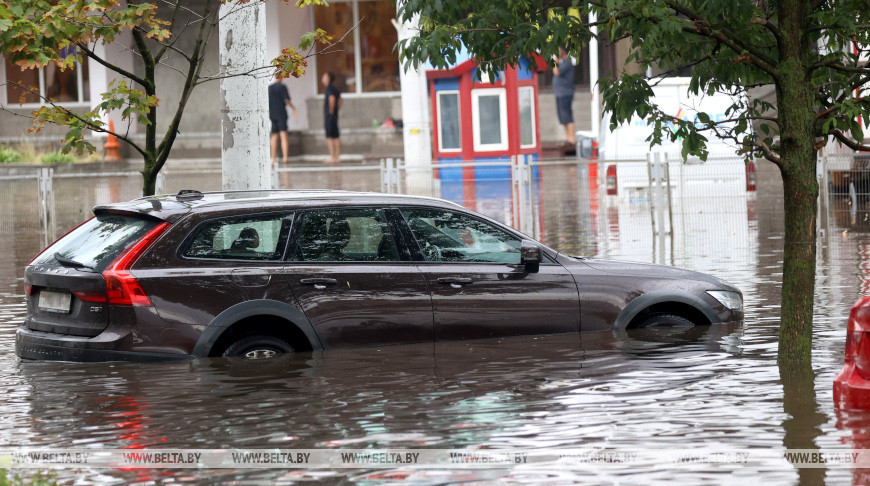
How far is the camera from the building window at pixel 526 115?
99.2 ft

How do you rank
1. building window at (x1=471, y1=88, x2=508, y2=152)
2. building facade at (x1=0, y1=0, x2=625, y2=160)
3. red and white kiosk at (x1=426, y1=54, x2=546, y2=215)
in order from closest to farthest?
red and white kiosk at (x1=426, y1=54, x2=546, y2=215) → building window at (x1=471, y1=88, x2=508, y2=152) → building facade at (x1=0, y1=0, x2=625, y2=160)

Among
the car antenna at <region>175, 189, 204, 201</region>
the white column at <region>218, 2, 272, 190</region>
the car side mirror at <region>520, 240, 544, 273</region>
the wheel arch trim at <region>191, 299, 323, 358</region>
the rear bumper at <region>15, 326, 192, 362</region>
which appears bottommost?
the rear bumper at <region>15, 326, 192, 362</region>

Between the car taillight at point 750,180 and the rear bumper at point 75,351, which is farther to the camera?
the car taillight at point 750,180

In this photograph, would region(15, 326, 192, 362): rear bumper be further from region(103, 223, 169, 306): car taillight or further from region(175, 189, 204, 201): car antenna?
region(175, 189, 204, 201): car antenna

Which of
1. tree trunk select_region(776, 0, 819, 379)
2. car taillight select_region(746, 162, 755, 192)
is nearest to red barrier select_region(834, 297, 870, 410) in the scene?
tree trunk select_region(776, 0, 819, 379)

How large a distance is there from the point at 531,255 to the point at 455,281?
0.58m

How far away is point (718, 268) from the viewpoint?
15.0 meters

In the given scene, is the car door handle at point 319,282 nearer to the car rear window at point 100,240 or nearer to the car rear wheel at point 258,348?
the car rear wheel at point 258,348

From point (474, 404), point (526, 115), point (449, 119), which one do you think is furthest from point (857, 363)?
point (526, 115)

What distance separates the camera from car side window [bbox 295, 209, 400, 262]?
9.28 m

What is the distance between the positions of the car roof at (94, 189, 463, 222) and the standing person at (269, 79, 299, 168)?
2418cm

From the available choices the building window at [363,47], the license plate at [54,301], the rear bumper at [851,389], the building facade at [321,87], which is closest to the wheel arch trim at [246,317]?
the license plate at [54,301]

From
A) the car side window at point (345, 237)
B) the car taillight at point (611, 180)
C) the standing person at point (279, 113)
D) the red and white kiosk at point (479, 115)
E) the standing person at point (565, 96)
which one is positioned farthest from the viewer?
the standing person at point (565, 96)

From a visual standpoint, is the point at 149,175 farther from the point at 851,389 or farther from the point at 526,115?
the point at 526,115
